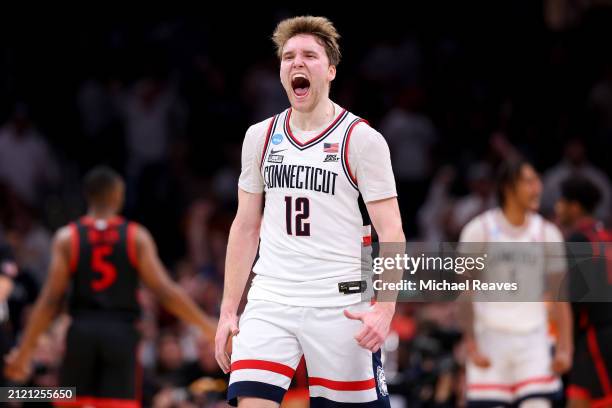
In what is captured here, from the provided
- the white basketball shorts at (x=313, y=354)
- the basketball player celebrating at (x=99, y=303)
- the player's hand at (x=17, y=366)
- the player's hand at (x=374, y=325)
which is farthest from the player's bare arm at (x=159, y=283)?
the player's hand at (x=374, y=325)

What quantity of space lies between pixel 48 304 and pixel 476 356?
11.3ft

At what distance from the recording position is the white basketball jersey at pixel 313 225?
667 centimetres

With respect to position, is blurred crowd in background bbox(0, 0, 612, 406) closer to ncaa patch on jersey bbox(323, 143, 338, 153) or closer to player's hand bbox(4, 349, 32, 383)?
player's hand bbox(4, 349, 32, 383)

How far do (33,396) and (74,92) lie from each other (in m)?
9.47

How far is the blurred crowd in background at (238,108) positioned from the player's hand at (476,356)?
4.01 metres

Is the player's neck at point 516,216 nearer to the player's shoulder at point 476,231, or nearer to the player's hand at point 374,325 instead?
the player's shoulder at point 476,231

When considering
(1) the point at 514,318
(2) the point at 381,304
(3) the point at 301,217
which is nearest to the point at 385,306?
(2) the point at 381,304

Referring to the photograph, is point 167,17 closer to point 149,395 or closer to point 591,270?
point 149,395

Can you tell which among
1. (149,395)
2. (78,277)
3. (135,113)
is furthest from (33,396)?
(135,113)

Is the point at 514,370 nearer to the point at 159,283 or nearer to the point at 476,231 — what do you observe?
the point at 476,231

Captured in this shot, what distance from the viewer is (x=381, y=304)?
6.41 m

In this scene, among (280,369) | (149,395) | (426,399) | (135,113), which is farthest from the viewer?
(135,113)

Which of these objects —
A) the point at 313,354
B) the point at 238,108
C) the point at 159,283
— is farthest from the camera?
the point at 238,108

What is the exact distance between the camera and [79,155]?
59.4 ft
